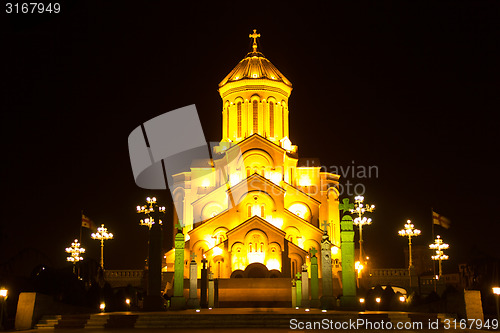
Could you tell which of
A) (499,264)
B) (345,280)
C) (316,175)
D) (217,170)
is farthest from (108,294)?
(316,175)

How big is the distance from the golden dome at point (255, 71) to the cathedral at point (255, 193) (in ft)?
0.27

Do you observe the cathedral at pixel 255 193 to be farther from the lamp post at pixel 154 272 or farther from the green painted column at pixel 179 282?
the lamp post at pixel 154 272

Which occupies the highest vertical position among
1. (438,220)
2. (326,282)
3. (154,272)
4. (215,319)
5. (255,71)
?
(255,71)

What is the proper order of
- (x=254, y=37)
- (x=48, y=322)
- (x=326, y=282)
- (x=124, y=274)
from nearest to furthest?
(x=48, y=322) → (x=326, y=282) → (x=124, y=274) → (x=254, y=37)

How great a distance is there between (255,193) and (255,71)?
1167 centimetres

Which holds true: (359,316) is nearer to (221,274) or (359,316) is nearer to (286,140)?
(221,274)

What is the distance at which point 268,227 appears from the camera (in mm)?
40344

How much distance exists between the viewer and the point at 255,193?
43.5m

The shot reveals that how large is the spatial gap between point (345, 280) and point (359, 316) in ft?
11.3

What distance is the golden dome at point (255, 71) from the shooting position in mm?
49625

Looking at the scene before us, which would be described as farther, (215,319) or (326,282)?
(326,282)

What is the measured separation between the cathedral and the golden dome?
0.27 feet

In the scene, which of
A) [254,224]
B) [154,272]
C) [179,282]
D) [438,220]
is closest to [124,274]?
[254,224]

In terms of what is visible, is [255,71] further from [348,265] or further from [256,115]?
[348,265]
